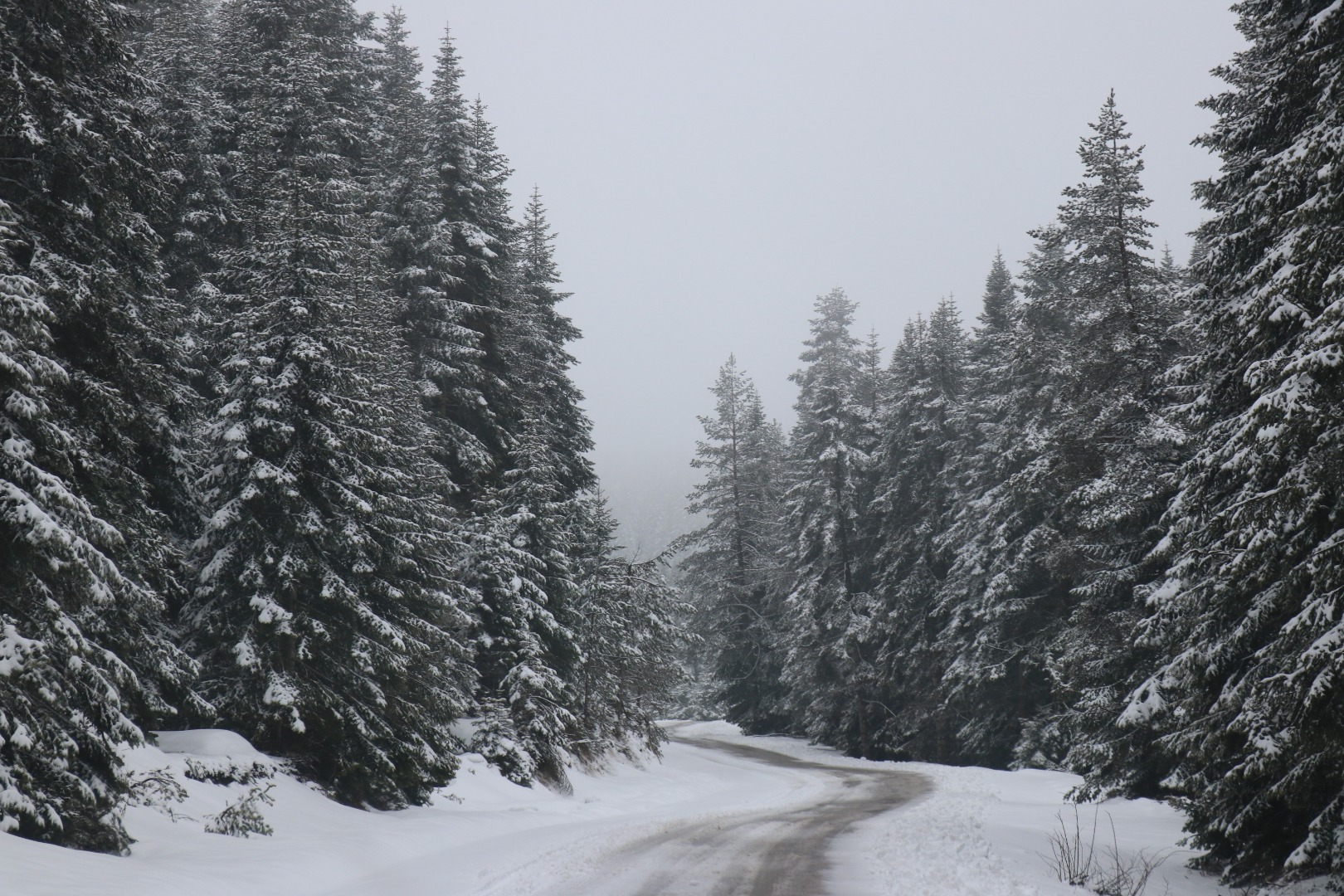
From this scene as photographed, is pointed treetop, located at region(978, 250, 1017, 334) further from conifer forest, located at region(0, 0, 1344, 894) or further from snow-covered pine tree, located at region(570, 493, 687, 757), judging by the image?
snow-covered pine tree, located at region(570, 493, 687, 757)

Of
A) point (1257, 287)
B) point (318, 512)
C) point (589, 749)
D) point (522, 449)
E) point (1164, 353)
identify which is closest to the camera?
point (1257, 287)

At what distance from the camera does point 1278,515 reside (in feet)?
27.5

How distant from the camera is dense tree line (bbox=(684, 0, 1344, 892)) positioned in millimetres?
7965

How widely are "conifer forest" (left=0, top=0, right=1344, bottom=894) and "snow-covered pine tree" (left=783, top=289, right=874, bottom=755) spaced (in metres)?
1.05

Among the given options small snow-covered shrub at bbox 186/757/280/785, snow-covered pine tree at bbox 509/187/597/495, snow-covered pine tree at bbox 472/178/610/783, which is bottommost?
small snow-covered shrub at bbox 186/757/280/785

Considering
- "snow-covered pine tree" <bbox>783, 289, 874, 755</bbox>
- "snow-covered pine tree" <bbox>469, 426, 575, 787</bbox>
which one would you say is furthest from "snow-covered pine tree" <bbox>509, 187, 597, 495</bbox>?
"snow-covered pine tree" <bbox>783, 289, 874, 755</bbox>

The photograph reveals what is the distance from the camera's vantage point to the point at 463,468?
24516mm

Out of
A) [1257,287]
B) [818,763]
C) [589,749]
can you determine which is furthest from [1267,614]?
[818,763]

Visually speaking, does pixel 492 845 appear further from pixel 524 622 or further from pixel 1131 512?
pixel 1131 512

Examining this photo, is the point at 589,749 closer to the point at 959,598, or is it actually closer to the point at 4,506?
the point at 959,598

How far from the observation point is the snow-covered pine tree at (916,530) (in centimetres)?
3256

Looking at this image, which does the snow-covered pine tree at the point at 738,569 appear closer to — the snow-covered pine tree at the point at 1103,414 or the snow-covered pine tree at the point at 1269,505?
the snow-covered pine tree at the point at 1103,414

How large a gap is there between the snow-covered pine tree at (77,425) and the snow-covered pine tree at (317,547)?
1.21m

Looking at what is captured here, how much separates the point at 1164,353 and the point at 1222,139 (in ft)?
18.3
